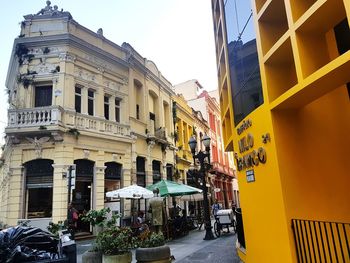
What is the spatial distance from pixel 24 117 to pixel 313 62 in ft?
43.8

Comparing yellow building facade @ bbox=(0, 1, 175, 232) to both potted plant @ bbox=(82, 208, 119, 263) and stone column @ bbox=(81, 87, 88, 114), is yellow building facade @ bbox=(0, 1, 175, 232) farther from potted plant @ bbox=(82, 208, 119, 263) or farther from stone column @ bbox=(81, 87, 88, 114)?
potted plant @ bbox=(82, 208, 119, 263)

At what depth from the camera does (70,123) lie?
1514 cm

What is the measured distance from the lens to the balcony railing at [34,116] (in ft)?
47.2

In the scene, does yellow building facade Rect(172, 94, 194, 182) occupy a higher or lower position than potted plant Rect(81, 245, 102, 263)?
higher

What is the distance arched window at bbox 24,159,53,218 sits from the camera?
14.3 metres

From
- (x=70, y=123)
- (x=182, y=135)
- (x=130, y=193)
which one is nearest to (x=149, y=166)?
(x=70, y=123)

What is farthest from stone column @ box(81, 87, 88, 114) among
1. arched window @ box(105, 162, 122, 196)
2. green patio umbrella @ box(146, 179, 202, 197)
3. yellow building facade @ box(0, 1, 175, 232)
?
green patio umbrella @ box(146, 179, 202, 197)

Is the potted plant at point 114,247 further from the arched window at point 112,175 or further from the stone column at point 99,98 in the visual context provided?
the stone column at point 99,98

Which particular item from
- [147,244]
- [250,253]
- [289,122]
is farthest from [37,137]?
[289,122]

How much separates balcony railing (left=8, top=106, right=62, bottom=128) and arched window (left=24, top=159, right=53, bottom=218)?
72.2 inches

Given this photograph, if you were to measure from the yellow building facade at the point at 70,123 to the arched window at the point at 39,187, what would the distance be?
44 millimetres

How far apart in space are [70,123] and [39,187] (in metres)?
3.35

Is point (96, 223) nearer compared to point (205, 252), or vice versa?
point (96, 223)

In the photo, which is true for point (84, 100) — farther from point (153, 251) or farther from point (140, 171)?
point (153, 251)
